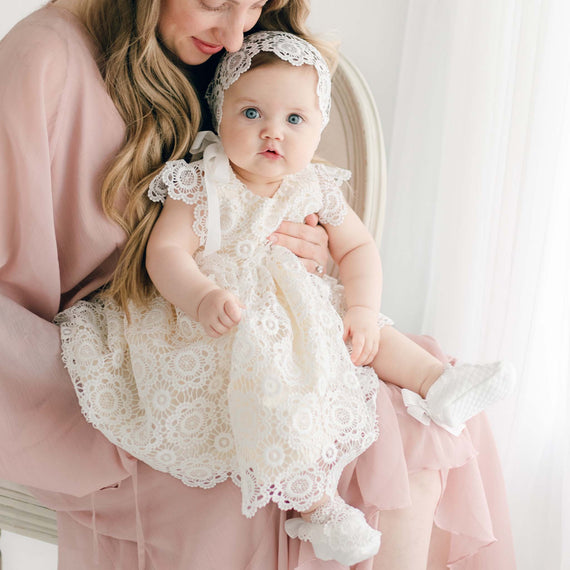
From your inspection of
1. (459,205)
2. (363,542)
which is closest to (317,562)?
(363,542)

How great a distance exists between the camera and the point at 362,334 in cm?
115

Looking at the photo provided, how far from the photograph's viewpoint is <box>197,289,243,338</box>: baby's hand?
40.1 inches

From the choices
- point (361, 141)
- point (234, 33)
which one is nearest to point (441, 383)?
point (234, 33)

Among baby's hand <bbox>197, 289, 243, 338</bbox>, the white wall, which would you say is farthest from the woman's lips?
the white wall

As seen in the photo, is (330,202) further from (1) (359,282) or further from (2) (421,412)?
(2) (421,412)

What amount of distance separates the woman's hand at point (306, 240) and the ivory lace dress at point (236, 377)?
0.06m

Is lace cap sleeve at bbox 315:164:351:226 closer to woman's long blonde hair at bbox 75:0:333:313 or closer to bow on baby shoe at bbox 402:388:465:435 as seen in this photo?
woman's long blonde hair at bbox 75:0:333:313

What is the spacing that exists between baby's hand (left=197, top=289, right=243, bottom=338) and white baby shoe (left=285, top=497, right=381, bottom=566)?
27 centimetres

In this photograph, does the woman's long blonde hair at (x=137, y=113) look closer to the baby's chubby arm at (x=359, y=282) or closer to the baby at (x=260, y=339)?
the baby at (x=260, y=339)

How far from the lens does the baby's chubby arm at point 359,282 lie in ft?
3.79

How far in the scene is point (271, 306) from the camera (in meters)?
1.08

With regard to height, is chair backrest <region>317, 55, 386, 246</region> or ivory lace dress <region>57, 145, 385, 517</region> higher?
chair backrest <region>317, 55, 386, 246</region>

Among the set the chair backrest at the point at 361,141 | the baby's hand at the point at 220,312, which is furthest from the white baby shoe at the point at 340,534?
the chair backrest at the point at 361,141

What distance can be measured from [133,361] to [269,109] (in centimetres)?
45
